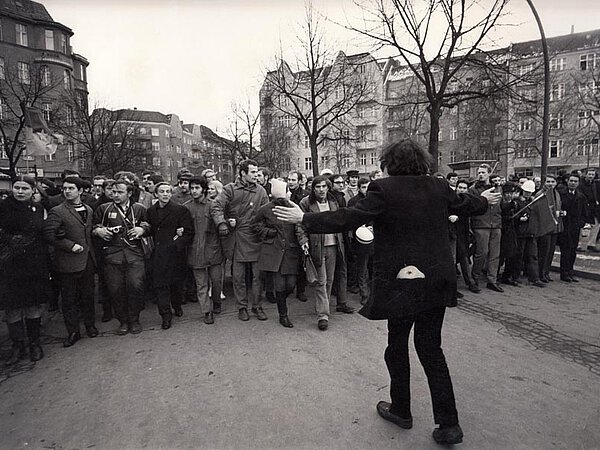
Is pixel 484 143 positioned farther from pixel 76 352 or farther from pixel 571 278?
pixel 76 352

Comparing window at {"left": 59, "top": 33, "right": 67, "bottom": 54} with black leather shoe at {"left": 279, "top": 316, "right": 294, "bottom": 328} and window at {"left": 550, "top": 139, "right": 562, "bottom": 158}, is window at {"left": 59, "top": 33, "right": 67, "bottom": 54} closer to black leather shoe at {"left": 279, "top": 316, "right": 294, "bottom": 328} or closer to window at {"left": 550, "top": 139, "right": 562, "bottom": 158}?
black leather shoe at {"left": 279, "top": 316, "right": 294, "bottom": 328}

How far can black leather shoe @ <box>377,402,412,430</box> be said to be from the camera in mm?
2865

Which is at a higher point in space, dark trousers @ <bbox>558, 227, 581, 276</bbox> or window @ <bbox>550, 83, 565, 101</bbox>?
window @ <bbox>550, 83, 565, 101</bbox>

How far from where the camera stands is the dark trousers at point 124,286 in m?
5.23

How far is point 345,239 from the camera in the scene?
634 cm

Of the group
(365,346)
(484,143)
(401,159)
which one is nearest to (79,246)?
(365,346)

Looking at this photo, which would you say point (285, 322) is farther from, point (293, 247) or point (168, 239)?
point (168, 239)

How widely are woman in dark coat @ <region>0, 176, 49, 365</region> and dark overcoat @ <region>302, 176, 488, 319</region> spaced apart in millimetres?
3608

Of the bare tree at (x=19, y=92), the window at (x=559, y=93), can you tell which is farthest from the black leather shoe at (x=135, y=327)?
the window at (x=559, y=93)

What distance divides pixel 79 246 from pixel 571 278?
834 centimetres

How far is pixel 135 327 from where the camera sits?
5.23m

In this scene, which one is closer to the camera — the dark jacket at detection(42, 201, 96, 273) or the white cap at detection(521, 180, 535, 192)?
the dark jacket at detection(42, 201, 96, 273)

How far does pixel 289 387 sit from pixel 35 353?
9.72 feet

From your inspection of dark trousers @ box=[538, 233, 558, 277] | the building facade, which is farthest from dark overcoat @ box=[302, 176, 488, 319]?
the building facade
